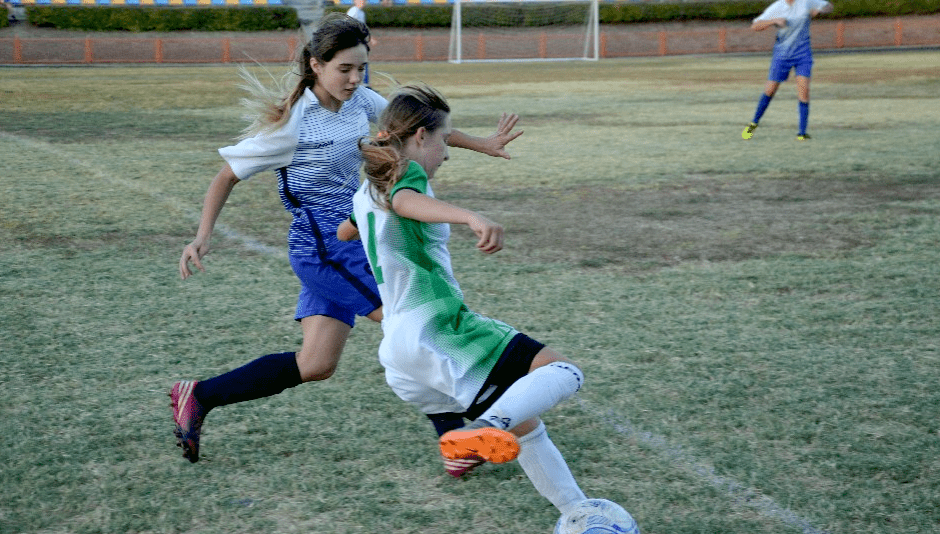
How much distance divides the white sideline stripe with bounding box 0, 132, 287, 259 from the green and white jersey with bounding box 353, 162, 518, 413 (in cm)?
442

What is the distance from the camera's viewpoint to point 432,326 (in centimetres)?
295

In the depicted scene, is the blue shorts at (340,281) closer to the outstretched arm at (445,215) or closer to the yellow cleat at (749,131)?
the outstretched arm at (445,215)

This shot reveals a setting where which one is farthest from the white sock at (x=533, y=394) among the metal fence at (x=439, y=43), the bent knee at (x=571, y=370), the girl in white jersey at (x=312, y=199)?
the metal fence at (x=439, y=43)

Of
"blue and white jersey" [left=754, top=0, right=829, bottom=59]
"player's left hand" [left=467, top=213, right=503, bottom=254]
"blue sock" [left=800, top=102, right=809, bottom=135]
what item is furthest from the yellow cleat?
"player's left hand" [left=467, top=213, right=503, bottom=254]

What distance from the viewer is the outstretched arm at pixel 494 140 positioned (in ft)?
12.7

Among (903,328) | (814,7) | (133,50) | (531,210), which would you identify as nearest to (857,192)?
(531,210)

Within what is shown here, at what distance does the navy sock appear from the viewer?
390 centimetres

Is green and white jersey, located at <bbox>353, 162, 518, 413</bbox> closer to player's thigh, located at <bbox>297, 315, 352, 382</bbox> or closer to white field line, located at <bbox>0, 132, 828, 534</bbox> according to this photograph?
player's thigh, located at <bbox>297, 315, 352, 382</bbox>

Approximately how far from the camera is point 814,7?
14359 mm

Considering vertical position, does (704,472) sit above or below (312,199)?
below

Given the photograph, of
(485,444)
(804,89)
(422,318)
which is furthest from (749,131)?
(485,444)

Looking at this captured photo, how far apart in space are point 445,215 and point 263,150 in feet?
4.40

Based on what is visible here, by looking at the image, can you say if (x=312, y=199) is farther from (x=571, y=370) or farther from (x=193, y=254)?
(x=571, y=370)

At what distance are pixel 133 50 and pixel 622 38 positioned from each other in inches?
791
